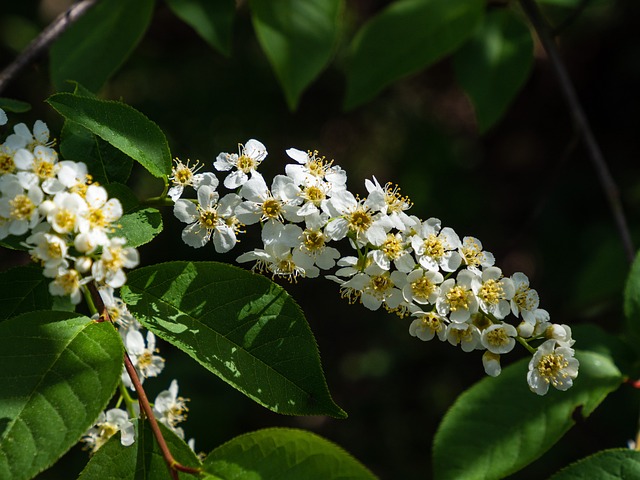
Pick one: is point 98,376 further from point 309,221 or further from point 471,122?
point 471,122

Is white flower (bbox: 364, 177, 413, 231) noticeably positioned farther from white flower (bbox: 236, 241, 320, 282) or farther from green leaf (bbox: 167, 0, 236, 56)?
green leaf (bbox: 167, 0, 236, 56)

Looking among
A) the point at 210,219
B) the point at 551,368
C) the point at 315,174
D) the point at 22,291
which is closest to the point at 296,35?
the point at 315,174

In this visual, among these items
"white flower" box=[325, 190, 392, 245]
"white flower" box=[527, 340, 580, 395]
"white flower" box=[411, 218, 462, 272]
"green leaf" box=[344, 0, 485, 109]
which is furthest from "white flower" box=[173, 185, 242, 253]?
"green leaf" box=[344, 0, 485, 109]

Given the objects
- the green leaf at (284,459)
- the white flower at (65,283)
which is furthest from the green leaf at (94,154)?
the green leaf at (284,459)

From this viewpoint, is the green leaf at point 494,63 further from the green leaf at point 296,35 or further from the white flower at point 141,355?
the white flower at point 141,355

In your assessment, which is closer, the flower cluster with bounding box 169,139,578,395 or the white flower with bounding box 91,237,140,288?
the white flower with bounding box 91,237,140,288
